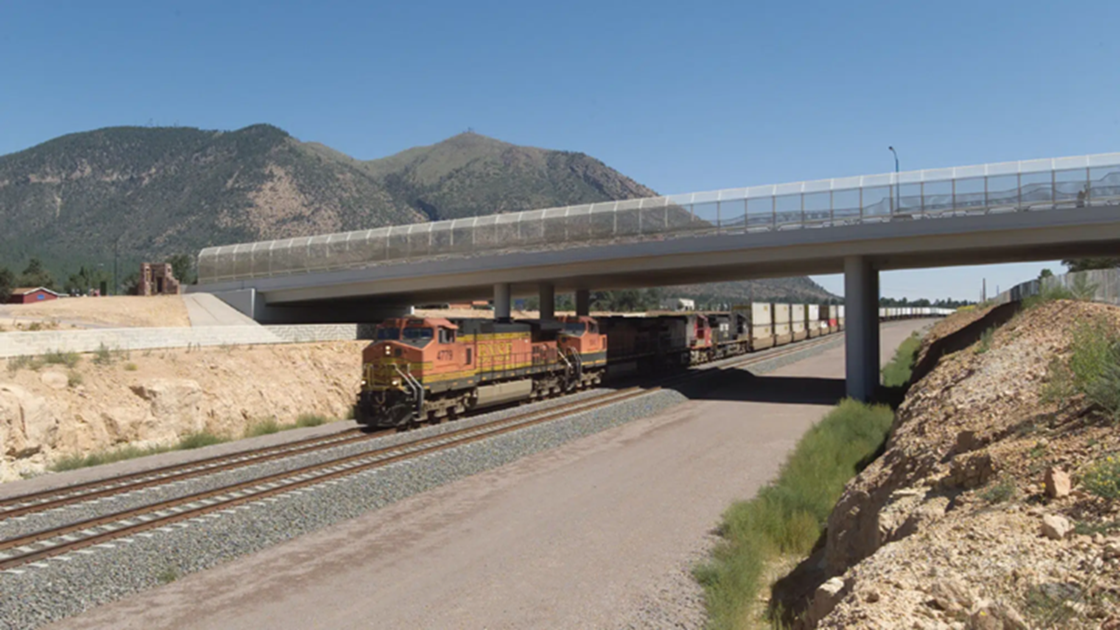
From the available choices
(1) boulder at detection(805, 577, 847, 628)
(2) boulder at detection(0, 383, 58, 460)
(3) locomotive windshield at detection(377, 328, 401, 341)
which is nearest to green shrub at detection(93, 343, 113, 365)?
(2) boulder at detection(0, 383, 58, 460)

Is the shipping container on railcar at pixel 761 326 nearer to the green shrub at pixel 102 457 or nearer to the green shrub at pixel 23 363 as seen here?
the green shrub at pixel 102 457

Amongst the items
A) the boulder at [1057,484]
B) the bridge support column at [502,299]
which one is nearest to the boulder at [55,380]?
the bridge support column at [502,299]

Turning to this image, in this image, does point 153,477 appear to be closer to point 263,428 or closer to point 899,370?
point 263,428

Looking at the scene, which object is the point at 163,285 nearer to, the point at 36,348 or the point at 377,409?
the point at 36,348

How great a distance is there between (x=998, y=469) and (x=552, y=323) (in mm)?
26192

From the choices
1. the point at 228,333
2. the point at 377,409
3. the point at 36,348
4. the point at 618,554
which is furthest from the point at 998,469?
the point at 228,333

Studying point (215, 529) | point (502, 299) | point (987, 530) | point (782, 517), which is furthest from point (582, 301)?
point (987, 530)

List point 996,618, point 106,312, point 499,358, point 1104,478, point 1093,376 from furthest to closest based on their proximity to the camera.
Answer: point 106,312, point 499,358, point 1093,376, point 1104,478, point 996,618

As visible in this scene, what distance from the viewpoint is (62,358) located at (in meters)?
24.0

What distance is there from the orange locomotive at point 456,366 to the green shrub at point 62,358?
8.91 metres

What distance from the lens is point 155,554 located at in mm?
11492

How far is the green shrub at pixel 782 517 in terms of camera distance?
33.7 feet

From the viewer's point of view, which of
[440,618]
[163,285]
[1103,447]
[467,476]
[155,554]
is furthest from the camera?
[163,285]

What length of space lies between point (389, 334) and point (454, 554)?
14.3m
